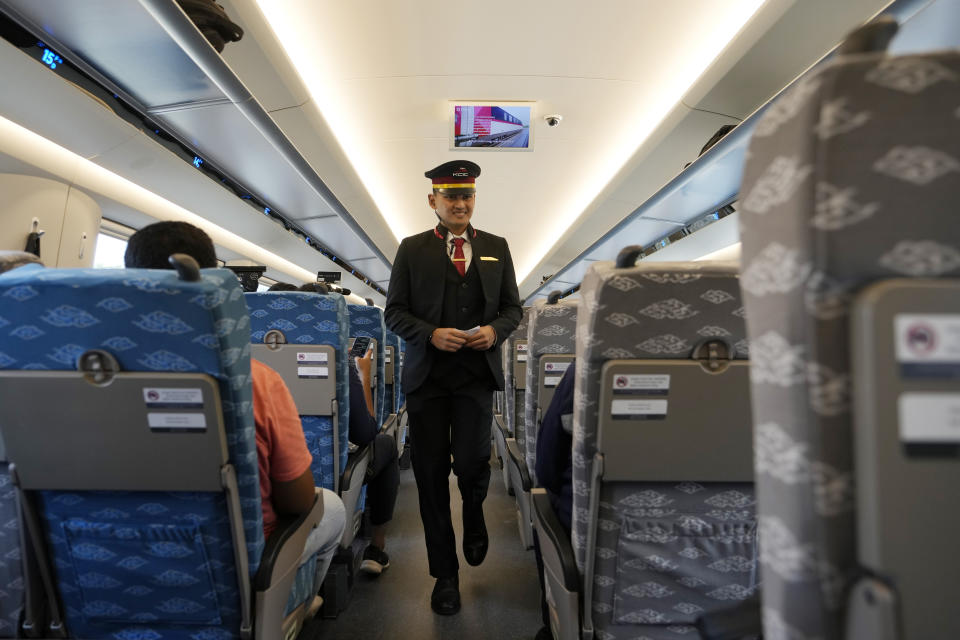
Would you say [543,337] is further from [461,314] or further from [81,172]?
[81,172]

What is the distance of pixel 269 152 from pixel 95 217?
4.34 feet

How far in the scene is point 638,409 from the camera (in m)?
1.31

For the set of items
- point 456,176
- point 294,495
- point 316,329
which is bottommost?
point 294,495

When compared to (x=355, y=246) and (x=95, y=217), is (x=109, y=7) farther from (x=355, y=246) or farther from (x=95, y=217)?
(x=355, y=246)

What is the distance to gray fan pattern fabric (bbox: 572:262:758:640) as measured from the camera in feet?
4.13

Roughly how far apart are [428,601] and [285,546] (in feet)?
4.61

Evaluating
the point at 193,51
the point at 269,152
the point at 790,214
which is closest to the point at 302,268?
the point at 269,152

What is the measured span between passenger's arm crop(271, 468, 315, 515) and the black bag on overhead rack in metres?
A: 2.36

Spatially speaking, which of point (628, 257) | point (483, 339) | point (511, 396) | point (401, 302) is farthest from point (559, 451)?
point (511, 396)

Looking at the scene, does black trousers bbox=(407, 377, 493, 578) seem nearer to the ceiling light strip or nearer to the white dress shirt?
the white dress shirt

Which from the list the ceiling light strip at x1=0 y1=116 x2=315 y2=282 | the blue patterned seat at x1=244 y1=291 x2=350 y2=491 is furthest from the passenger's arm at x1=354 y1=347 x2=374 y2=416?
the ceiling light strip at x1=0 y1=116 x2=315 y2=282

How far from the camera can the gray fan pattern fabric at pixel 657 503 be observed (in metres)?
1.26

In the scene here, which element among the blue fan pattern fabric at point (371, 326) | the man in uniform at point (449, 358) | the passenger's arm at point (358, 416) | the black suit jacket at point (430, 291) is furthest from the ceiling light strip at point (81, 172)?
the man in uniform at point (449, 358)

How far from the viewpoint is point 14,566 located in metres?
1.33
